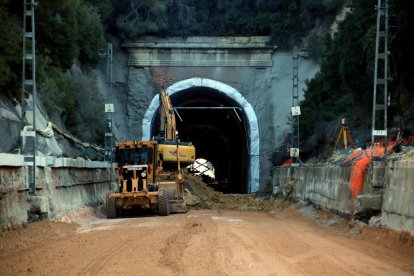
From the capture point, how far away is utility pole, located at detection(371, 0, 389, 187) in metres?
14.2

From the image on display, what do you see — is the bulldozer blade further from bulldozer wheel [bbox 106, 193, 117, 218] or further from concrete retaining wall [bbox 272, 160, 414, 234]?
concrete retaining wall [bbox 272, 160, 414, 234]

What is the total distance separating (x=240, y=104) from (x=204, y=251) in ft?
87.9

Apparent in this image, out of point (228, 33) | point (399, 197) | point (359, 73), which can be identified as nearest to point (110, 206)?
point (399, 197)

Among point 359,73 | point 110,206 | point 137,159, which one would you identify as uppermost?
point 359,73

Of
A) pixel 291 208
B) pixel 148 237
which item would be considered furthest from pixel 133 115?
pixel 148 237

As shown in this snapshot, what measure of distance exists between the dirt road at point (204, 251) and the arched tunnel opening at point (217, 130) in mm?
17974

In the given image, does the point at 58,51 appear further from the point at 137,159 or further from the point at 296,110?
the point at 296,110

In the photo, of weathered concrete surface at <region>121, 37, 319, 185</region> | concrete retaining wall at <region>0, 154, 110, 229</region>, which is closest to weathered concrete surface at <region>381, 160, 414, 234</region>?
concrete retaining wall at <region>0, 154, 110, 229</region>

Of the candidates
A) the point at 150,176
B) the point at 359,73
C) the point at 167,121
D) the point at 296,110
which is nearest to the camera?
the point at 150,176

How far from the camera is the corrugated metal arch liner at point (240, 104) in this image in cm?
3628

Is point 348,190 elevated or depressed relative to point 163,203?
elevated

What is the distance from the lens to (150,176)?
71.2ft

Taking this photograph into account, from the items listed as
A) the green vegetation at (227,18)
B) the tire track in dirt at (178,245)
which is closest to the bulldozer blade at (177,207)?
the tire track in dirt at (178,245)

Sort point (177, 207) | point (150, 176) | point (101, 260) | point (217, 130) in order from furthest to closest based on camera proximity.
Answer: point (217, 130), point (177, 207), point (150, 176), point (101, 260)
